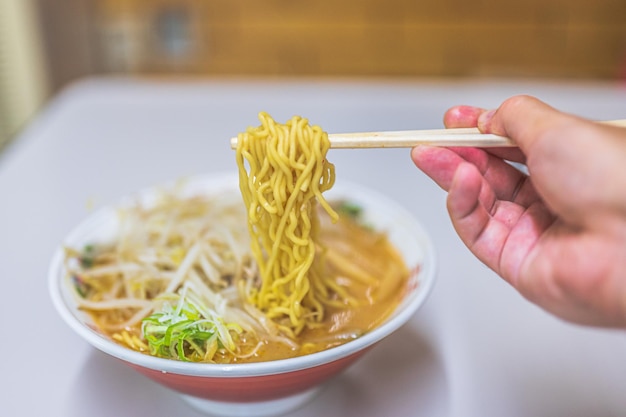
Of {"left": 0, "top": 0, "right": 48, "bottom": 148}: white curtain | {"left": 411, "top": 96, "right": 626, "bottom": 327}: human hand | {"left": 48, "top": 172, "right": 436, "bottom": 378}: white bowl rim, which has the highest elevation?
{"left": 411, "top": 96, "right": 626, "bottom": 327}: human hand

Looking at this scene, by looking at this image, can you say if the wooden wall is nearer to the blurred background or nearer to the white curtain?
the blurred background

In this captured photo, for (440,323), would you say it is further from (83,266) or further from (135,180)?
(135,180)

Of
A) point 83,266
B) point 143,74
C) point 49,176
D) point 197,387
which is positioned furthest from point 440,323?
point 143,74

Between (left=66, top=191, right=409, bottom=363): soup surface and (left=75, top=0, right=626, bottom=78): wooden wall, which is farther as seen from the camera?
(left=75, top=0, right=626, bottom=78): wooden wall

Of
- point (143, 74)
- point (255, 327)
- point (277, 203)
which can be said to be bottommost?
point (143, 74)

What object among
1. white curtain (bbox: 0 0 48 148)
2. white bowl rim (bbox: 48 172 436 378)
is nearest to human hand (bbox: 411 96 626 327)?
white bowl rim (bbox: 48 172 436 378)

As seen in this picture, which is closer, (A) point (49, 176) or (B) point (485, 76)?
(A) point (49, 176)

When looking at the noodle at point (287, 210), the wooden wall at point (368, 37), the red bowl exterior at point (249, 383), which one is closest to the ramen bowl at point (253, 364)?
the red bowl exterior at point (249, 383)
